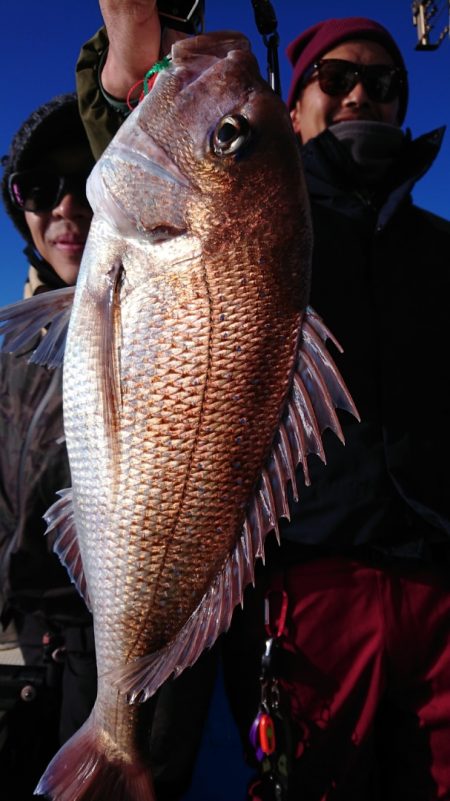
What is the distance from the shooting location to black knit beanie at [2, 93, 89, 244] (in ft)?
9.65

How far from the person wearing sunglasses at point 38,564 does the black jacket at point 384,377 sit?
43.1 inches

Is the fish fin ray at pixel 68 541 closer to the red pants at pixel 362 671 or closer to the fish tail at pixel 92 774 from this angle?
the fish tail at pixel 92 774

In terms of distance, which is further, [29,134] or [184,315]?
[29,134]

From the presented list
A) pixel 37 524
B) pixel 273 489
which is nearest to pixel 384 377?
pixel 273 489

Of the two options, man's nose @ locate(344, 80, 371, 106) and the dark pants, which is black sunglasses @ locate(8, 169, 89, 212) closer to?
man's nose @ locate(344, 80, 371, 106)

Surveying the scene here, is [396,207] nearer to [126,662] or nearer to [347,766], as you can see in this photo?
[126,662]

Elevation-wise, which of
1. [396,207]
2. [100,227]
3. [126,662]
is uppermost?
[396,207]

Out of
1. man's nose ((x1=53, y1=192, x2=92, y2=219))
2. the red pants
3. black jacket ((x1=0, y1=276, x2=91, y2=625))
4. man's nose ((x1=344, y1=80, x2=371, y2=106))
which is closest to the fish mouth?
black jacket ((x1=0, y1=276, x2=91, y2=625))

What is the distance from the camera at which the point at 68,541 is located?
148 centimetres

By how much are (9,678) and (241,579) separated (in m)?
1.67

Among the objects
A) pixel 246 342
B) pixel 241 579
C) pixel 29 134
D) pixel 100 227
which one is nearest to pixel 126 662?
pixel 241 579

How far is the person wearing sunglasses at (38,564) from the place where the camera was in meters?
2.38

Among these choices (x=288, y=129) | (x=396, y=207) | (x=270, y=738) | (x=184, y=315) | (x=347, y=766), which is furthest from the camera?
(x=396, y=207)

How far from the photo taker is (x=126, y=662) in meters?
1.36
